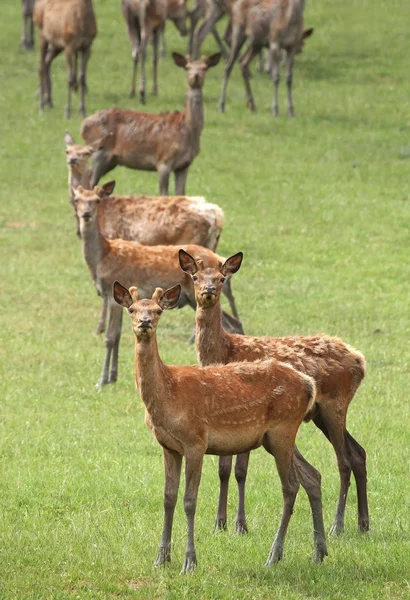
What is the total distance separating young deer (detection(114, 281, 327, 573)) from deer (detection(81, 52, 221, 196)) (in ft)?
39.3

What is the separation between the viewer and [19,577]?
7.90m

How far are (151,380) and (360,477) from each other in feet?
6.47

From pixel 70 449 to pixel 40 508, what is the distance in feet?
5.69

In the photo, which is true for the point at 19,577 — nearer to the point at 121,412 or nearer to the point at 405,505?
the point at 405,505

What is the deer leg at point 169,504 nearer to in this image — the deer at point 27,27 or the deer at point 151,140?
the deer at point 151,140

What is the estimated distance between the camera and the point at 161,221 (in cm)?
1611

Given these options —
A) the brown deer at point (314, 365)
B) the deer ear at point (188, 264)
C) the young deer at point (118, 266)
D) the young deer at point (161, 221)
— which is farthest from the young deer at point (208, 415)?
the young deer at point (161, 221)

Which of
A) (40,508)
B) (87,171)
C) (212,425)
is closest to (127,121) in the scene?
(87,171)

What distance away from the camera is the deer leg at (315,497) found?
27.0ft

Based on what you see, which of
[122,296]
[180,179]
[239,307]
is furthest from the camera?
[180,179]

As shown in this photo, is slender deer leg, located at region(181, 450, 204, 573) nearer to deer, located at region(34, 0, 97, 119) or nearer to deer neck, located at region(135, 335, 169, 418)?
deer neck, located at region(135, 335, 169, 418)

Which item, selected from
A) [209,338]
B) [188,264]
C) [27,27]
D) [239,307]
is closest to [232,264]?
[188,264]

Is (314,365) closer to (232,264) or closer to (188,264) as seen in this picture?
(232,264)

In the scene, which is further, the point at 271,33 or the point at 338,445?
the point at 271,33
